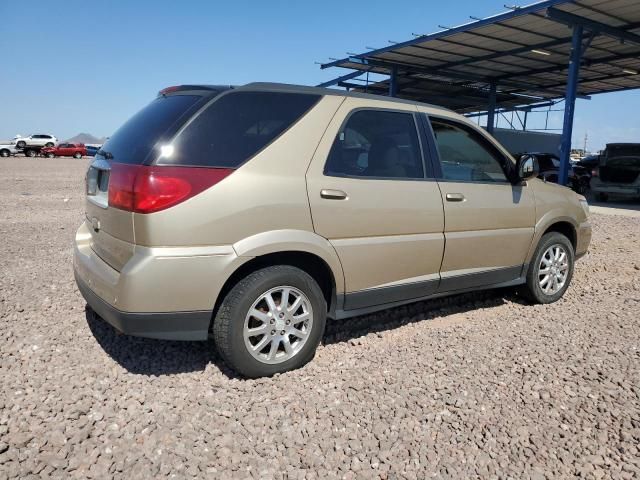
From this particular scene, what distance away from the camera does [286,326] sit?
3193mm

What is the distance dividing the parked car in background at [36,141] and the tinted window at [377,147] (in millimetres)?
46820

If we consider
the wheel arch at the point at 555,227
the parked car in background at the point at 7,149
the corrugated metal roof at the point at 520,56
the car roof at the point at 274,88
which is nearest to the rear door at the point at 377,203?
the car roof at the point at 274,88

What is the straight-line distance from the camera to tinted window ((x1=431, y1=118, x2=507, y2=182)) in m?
4.06

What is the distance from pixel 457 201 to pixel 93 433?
3009mm

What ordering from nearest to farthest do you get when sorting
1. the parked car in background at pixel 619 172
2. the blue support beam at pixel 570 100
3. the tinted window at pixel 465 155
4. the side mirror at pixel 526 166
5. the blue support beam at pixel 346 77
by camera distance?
the tinted window at pixel 465 155, the side mirror at pixel 526 166, the blue support beam at pixel 570 100, the parked car in background at pixel 619 172, the blue support beam at pixel 346 77

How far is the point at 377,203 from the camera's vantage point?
11.4 ft

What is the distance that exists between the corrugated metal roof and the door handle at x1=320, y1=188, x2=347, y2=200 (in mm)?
11675

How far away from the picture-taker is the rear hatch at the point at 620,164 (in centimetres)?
1430

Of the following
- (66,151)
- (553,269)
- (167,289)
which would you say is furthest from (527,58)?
(66,151)

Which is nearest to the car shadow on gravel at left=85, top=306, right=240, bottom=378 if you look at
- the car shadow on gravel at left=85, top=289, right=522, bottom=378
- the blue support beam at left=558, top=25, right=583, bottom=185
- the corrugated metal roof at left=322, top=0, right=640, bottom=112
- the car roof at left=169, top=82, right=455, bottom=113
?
the car shadow on gravel at left=85, top=289, right=522, bottom=378

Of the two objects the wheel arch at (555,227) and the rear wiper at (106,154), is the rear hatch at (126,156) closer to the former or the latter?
the rear wiper at (106,154)

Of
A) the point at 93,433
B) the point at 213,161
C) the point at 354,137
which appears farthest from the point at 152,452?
the point at 354,137

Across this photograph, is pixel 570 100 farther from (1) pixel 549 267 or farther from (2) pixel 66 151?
(2) pixel 66 151

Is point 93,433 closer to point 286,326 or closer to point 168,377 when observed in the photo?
point 168,377
